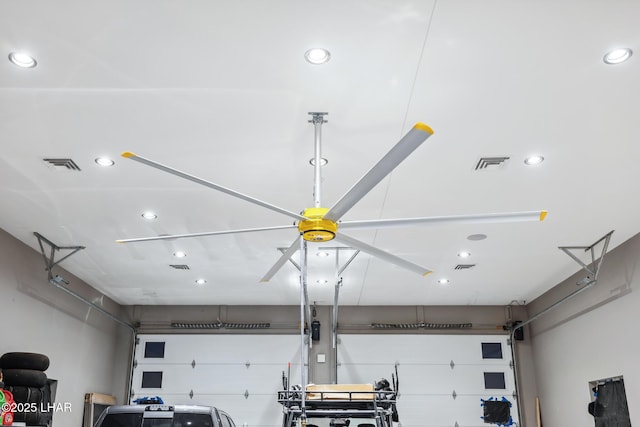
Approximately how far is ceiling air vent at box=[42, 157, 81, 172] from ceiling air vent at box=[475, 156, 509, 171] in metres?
4.23

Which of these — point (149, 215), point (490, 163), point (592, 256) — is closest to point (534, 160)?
point (490, 163)

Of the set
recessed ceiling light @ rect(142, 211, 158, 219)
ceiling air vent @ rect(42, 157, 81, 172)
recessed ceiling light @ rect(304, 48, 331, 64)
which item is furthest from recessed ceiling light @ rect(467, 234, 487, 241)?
ceiling air vent @ rect(42, 157, 81, 172)

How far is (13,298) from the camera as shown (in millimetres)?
8211

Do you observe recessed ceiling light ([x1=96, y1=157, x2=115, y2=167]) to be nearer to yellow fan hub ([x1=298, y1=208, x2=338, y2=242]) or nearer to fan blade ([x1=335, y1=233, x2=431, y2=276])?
yellow fan hub ([x1=298, y1=208, x2=338, y2=242])

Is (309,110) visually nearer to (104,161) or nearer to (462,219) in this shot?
(462,219)

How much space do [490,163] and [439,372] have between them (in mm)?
7110

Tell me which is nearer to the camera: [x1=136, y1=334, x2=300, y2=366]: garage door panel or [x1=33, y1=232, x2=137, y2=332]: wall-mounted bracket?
[x1=33, y1=232, x2=137, y2=332]: wall-mounted bracket

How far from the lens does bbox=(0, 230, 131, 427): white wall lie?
26.8ft

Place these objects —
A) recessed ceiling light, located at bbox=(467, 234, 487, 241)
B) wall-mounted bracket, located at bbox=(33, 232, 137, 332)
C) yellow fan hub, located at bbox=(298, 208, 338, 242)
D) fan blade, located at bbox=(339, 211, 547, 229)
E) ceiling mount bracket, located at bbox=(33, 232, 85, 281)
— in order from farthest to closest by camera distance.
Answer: ceiling mount bracket, located at bbox=(33, 232, 85, 281) → wall-mounted bracket, located at bbox=(33, 232, 137, 332) → recessed ceiling light, located at bbox=(467, 234, 487, 241) → yellow fan hub, located at bbox=(298, 208, 338, 242) → fan blade, located at bbox=(339, 211, 547, 229)

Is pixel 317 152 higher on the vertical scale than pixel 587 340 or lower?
higher

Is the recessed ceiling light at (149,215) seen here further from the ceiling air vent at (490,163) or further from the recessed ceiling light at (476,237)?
the recessed ceiling light at (476,237)

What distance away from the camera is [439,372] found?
11906mm

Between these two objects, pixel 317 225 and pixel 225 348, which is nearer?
pixel 317 225

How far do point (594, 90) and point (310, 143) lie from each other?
2.53 metres
